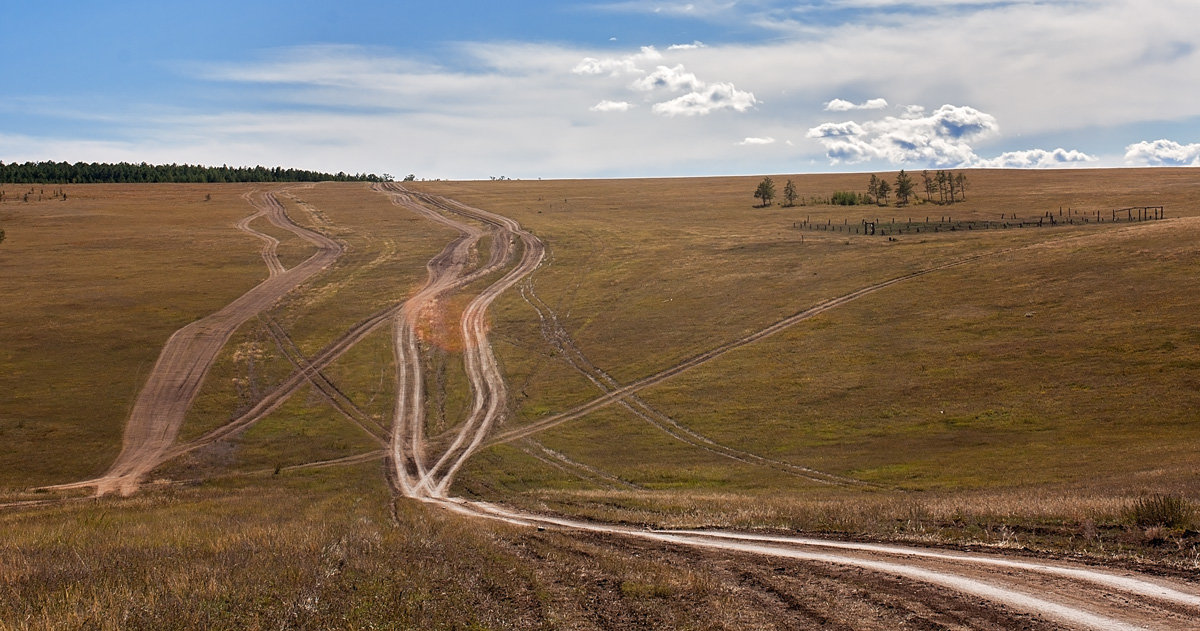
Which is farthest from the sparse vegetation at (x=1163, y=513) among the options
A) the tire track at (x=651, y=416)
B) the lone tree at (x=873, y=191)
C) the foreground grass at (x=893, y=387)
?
the lone tree at (x=873, y=191)

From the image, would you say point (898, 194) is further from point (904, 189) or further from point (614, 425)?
point (614, 425)

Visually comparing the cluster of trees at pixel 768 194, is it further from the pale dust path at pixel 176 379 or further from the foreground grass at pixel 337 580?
the foreground grass at pixel 337 580

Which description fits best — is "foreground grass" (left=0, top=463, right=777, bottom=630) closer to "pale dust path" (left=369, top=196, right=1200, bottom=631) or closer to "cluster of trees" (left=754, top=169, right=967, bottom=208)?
"pale dust path" (left=369, top=196, right=1200, bottom=631)

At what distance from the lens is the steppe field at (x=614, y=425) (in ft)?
42.0

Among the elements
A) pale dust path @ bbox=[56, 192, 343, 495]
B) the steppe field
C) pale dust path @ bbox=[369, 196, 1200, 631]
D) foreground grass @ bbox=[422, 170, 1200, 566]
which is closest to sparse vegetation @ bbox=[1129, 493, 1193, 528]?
Result: the steppe field

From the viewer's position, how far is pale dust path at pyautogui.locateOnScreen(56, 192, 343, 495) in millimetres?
37312

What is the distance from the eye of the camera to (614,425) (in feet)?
133

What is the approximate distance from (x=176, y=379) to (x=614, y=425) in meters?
28.8

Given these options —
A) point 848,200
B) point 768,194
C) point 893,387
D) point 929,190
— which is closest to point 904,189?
point 848,200

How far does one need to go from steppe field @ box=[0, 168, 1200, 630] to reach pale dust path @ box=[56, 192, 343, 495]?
0.30 metres

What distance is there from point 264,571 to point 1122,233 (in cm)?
6973

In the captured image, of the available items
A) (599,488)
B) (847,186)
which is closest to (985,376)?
(599,488)

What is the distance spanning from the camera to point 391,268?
7869cm

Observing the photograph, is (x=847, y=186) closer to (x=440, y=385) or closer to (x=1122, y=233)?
(x=1122, y=233)
